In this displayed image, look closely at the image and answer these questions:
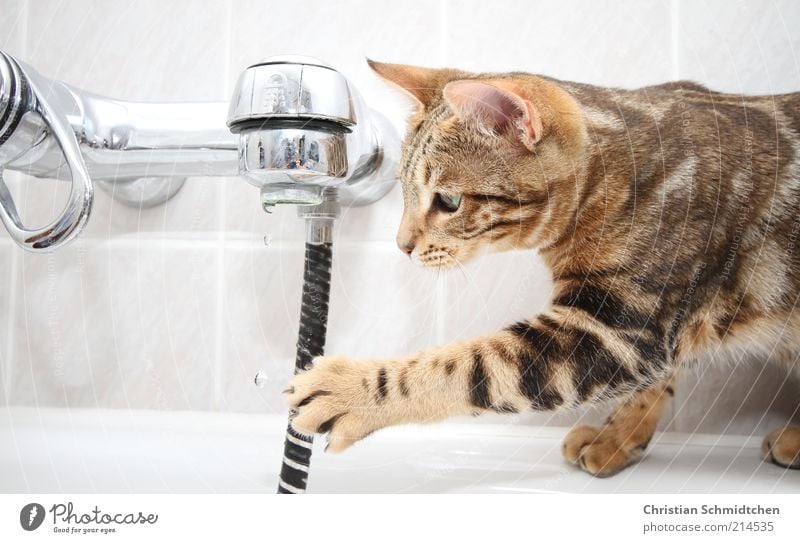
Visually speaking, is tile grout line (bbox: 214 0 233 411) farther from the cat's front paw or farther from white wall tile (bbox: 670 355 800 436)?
white wall tile (bbox: 670 355 800 436)

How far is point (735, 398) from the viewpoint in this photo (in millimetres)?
485

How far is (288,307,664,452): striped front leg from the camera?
431 mm

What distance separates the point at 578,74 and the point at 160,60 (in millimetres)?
329

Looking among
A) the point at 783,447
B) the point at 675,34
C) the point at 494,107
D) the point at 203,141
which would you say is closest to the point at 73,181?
the point at 203,141

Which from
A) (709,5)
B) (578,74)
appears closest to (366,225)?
(578,74)

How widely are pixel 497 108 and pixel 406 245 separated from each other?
4.9 inches

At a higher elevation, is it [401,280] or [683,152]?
[683,152]

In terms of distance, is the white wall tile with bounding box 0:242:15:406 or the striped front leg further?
the white wall tile with bounding box 0:242:15:406

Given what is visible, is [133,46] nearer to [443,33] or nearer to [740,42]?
[443,33]

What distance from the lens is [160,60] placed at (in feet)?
1.62

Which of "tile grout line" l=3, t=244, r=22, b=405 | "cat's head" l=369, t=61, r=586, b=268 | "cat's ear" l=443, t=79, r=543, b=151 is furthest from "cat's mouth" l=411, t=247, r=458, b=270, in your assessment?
"tile grout line" l=3, t=244, r=22, b=405
